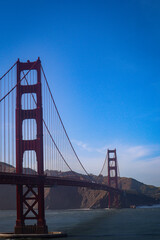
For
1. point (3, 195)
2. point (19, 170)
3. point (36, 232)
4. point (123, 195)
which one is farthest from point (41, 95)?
point (3, 195)

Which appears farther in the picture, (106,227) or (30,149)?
(106,227)

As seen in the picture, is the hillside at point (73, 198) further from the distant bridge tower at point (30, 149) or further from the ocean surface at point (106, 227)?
the distant bridge tower at point (30, 149)

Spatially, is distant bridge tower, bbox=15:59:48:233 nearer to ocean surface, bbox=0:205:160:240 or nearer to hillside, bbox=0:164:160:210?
ocean surface, bbox=0:205:160:240

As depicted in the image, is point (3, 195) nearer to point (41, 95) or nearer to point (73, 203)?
point (73, 203)

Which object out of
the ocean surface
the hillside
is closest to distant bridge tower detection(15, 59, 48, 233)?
the ocean surface

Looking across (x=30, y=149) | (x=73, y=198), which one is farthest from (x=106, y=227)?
(x=73, y=198)

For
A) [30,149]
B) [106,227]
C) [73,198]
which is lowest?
[106,227]

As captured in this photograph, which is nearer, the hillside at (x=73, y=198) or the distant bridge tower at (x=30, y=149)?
the distant bridge tower at (x=30, y=149)

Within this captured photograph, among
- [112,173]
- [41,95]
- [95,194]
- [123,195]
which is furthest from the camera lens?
[95,194]

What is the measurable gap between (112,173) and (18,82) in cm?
8909

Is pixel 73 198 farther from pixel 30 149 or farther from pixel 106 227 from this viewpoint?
pixel 30 149

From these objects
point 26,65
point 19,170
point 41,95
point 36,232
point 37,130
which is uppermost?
point 26,65

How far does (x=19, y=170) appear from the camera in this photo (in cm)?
3116

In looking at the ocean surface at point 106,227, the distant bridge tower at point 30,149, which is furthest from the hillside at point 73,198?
the distant bridge tower at point 30,149
